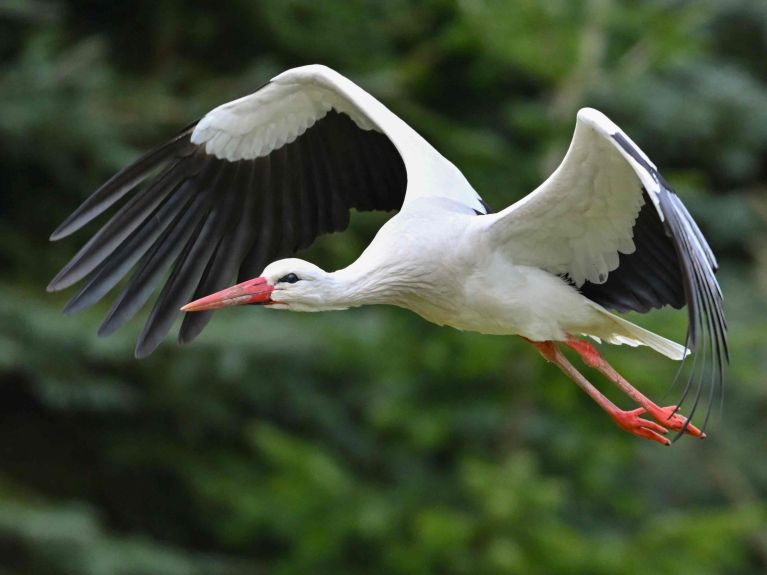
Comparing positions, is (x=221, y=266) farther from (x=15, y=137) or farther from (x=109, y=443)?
(x=109, y=443)

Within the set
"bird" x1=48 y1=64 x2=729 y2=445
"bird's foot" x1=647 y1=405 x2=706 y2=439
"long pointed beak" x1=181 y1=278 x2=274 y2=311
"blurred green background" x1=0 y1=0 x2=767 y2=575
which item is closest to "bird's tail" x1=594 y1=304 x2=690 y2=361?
"bird" x1=48 y1=64 x2=729 y2=445

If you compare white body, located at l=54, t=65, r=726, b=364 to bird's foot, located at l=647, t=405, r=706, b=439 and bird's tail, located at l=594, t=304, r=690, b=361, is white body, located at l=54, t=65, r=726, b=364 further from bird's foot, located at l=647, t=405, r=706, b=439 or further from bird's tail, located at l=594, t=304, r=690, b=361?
bird's foot, located at l=647, t=405, r=706, b=439

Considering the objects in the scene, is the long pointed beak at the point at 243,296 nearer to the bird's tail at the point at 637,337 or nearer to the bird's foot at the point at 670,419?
the bird's tail at the point at 637,337

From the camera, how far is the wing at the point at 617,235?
6449mm

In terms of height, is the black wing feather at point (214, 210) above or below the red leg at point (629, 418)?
above

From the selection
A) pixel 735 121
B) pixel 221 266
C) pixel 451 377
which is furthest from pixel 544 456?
pixel 221 266

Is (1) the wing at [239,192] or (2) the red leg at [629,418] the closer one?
(2) the red leg at [629,418]

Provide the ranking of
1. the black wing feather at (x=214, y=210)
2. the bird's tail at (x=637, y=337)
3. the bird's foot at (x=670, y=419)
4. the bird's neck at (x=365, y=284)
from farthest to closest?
1. the black wing feather at (x=214, y=210)
2. the bird's tail at (x=637, y=337)
3. the bird's neck at (x=365, y=284)
4. the bird's foot at (x=670, y=419)

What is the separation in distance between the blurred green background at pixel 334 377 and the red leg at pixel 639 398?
184 inches

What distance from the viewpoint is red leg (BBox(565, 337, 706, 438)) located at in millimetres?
7195

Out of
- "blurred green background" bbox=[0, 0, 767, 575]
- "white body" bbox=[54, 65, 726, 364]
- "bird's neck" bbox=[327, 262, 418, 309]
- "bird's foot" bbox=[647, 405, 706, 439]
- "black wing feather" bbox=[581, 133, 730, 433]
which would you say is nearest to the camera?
"black wing feather" bbox=[581, 133, 730, 433]

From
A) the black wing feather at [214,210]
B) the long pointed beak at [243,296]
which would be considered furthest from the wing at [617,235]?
the black wing feather at [214,210]

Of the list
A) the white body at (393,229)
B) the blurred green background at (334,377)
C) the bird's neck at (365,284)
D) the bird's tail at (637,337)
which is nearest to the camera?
the white body at (393,229)

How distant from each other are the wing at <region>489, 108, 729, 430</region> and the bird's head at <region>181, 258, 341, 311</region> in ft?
2.37
